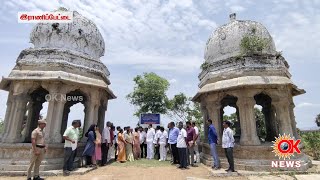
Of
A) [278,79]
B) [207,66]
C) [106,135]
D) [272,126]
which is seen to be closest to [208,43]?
[207,66]

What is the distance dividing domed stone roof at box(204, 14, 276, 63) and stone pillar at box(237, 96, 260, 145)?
2.34 m

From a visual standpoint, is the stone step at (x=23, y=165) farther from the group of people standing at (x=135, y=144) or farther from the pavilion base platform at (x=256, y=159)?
the pavilion base platform at (x=256, y=159)

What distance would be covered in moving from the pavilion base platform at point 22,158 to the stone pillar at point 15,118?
66 centimetres

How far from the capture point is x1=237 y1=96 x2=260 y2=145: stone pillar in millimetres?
9383

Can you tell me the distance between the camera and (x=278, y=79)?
9.62 m

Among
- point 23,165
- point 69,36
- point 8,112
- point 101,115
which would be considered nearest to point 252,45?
point 69,36

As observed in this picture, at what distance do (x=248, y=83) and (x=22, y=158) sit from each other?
29.0 feet

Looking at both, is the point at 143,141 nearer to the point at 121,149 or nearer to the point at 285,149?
the point at 121,149

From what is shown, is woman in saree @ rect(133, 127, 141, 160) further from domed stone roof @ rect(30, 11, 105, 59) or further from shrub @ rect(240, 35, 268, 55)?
shrub @ rect(240, 35, 268, 55)

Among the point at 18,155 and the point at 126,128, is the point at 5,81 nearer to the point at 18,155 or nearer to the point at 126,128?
the point at 18,155

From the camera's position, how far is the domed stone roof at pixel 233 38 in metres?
11.1

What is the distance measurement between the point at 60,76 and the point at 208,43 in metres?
7.36

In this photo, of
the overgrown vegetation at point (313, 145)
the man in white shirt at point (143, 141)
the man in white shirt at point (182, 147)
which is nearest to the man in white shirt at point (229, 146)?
the man in white shirt at point (182, 147)

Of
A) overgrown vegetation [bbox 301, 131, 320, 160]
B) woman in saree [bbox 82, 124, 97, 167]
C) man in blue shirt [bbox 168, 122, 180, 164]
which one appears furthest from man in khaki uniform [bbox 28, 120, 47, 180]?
overgrown vegetation [bbox 301, 131, 320, 160]
